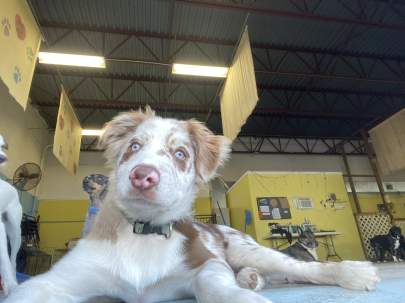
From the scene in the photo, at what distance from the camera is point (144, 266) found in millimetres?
1286

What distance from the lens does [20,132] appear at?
972 cm

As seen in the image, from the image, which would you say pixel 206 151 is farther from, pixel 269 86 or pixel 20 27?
pixel 269 86

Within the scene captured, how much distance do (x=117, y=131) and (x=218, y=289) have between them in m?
1.13

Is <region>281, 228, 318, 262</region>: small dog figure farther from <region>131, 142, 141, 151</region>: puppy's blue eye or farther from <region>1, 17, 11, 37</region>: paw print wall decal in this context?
<region>1, 17, 11, 37</region>: paw print wall decal

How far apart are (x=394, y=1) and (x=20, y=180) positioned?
32.6 feet

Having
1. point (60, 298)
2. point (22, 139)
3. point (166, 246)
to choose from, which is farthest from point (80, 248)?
point (22, 139)

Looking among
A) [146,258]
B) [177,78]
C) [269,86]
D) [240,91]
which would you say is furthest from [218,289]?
[269,86]

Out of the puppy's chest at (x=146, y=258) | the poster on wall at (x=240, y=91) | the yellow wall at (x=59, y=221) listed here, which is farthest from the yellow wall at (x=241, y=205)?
the puppy's chest at (x=146, y=258)

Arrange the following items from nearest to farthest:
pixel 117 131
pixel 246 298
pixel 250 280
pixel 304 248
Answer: pixel 246 298 < pixel 250 280 < pixel 117 131 < pixel 304 248

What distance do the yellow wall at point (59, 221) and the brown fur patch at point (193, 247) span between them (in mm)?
11350

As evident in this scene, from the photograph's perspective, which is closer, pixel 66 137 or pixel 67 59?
pixel 67 59

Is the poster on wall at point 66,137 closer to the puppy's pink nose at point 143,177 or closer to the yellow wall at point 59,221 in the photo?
the yellow wall at point 59,221

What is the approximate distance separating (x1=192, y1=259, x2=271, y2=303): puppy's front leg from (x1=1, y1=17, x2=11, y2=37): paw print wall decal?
446 cm

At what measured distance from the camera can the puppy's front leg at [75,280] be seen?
1.10 metres
